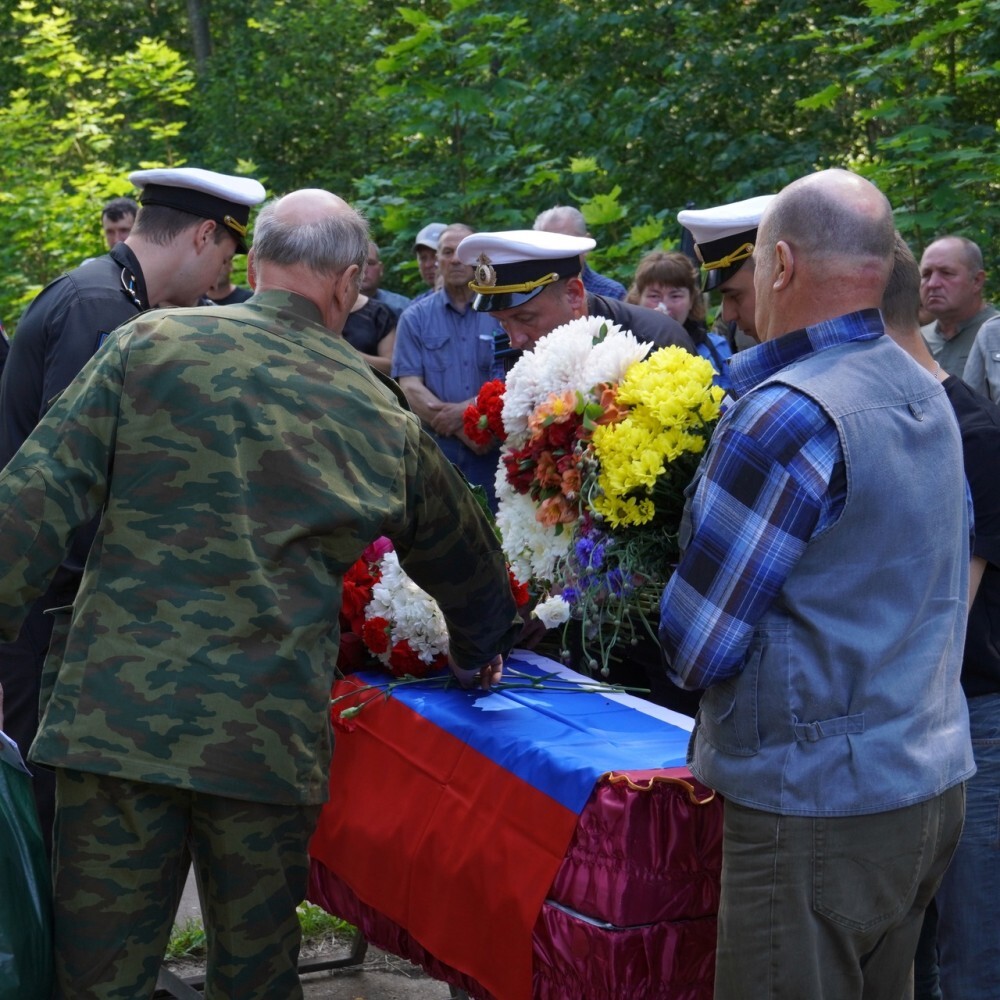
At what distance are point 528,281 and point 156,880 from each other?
2038 millimetres

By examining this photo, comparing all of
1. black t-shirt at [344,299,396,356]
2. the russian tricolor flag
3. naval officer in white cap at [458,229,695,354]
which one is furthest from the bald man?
black t-shirt at [344,299,396,356]

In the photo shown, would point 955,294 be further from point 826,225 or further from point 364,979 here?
point 826,225

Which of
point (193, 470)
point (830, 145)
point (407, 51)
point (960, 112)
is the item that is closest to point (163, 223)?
point (193, 470)

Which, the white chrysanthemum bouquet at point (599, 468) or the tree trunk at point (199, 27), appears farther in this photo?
the tree trunk at point (199, 27)

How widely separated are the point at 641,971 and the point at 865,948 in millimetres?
419

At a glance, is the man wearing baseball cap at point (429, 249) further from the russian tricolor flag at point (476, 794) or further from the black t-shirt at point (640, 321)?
the russian tricolor flag at point (476, 794)

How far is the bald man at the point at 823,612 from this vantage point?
6.75 feet

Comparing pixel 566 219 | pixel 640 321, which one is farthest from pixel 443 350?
pixel 640 321

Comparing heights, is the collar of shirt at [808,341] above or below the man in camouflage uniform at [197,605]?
above

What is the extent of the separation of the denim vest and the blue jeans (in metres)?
0.86

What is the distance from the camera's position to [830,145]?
10539 millimetres

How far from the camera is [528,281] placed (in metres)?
3.86

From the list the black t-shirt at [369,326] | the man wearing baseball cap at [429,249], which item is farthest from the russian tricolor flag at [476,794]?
the man wearing baseball cap at [429,249]

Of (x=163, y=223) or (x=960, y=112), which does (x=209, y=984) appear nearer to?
(x=163, y=223)
